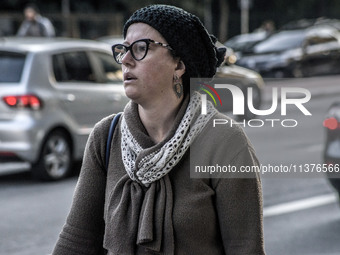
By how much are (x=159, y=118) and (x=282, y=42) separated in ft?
68.0

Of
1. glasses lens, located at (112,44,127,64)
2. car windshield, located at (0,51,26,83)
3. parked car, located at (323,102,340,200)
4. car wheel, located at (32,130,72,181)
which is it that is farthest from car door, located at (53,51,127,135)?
glasses lens, located at (112,44,127,64)

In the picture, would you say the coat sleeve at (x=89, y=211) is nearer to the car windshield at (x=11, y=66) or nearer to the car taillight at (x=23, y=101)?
the car taillight at (x=23, y=101)

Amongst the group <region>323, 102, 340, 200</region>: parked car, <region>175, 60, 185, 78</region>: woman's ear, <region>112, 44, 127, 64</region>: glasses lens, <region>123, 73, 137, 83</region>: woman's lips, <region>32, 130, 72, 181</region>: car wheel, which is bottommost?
<region>32, 130, 72, 181</region>: car wheel

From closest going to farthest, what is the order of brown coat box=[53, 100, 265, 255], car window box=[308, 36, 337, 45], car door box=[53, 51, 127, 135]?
brown coat box=[53, 100, 265, 255] < car door box=[53, 51, 127, 135] < car window box=[308, 36, 337, 45]

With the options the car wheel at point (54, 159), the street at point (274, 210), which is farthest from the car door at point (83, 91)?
the street at point (274, 210)

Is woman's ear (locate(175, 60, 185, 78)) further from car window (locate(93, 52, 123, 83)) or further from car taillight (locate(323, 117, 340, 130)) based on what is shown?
car window (locate(93, 52, 123, 83))

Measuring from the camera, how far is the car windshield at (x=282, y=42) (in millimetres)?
22422

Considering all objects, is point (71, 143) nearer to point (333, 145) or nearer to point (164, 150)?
point (333, 145)


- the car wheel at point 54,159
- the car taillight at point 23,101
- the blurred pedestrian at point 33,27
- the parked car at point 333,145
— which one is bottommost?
the car wheel at point 54,159

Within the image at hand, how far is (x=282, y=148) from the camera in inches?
425

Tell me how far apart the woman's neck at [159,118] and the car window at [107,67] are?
7.11 m

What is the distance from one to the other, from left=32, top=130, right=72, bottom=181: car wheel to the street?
0.13 meters

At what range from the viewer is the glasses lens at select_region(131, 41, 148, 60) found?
2541 millimetres

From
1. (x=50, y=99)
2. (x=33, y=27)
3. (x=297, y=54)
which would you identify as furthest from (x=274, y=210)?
(x=297, y=54)
